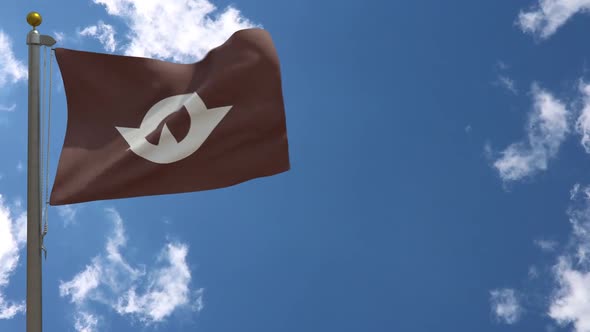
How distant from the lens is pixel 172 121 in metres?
11.7

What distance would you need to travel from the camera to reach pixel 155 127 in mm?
11609

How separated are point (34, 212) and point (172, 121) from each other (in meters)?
2.73

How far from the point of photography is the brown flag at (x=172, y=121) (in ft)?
36.4

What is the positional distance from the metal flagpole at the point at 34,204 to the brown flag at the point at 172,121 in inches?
24.3

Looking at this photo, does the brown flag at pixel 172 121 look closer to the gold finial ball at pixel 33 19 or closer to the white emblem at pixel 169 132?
the white emblem at pixel 169 132

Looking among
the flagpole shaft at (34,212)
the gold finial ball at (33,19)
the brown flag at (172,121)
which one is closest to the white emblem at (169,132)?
the brown flag at (172,121)

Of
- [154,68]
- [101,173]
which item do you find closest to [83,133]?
[101,173]

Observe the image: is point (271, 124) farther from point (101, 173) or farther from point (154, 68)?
point (101, 173)

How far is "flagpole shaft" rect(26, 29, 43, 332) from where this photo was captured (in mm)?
9602

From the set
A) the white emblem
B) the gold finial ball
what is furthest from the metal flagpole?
the white emblem

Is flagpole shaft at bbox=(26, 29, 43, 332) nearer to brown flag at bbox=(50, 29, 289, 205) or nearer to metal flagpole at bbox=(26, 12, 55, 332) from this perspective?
metal flagpole at bbox=(26, 12, 55, 332)

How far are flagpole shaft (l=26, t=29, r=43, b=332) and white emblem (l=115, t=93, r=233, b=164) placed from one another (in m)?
1.53

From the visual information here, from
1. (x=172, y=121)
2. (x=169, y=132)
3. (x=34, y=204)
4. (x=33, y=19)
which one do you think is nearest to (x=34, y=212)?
(x=34, y=204)

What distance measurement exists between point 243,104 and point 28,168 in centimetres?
362
